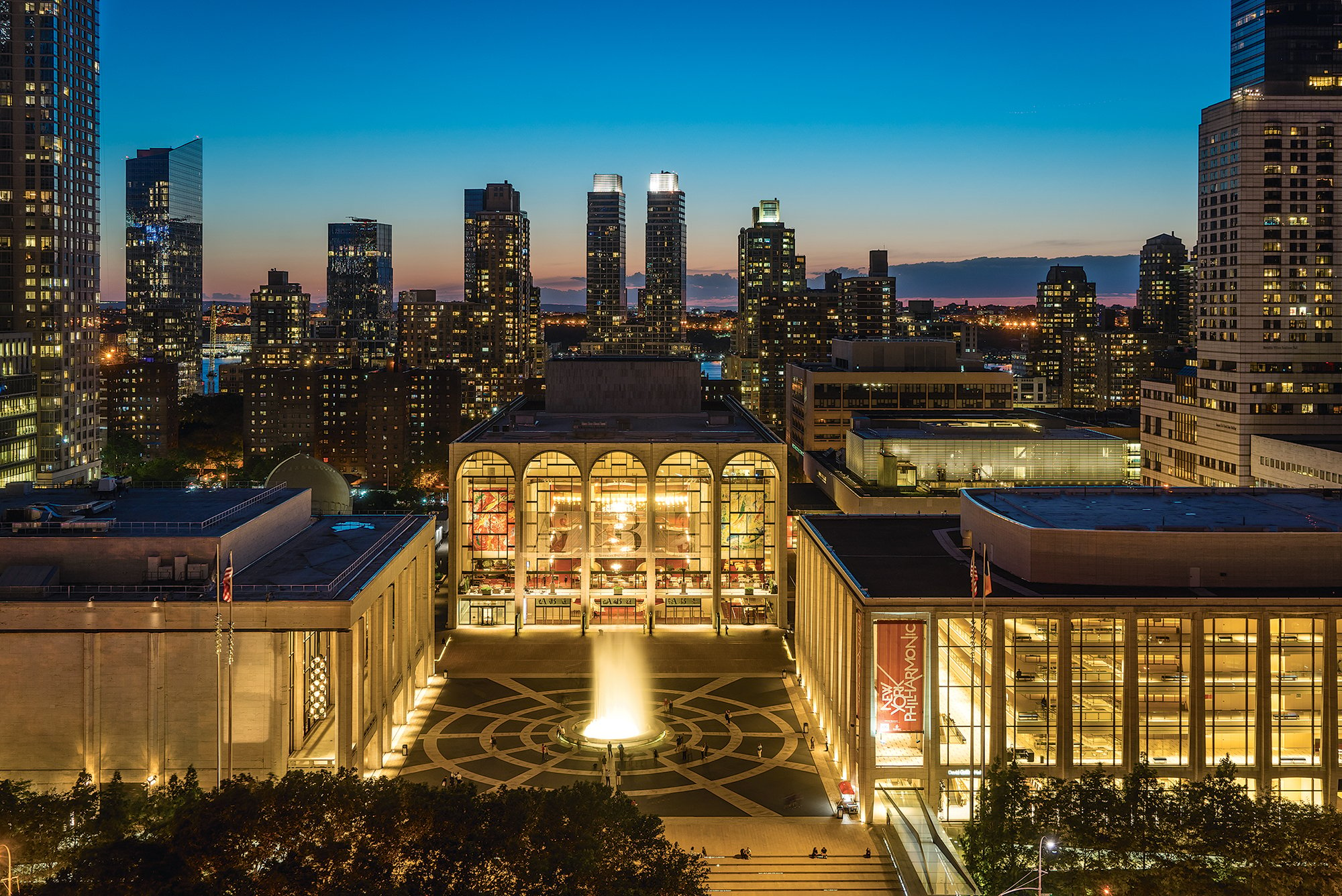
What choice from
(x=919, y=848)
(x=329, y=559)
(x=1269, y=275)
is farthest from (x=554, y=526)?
(x=1269, y=275)

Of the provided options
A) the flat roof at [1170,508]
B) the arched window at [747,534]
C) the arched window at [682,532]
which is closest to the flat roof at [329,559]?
the arched window at [682,532]

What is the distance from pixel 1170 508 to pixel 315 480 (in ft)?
222

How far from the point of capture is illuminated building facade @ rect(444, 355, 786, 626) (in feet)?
325

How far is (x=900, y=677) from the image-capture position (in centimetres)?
5875

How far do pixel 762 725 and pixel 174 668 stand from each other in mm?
35130

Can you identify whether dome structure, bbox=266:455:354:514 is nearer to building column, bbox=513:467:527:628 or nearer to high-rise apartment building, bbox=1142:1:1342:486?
building column, bbox=513:467:527:628

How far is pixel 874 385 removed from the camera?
17475cm

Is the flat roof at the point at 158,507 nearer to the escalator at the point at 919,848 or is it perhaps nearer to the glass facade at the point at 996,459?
the escalator at the point at 919,848

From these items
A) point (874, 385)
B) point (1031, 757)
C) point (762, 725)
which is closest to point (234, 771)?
point (762, 725)

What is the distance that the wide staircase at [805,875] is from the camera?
53875mm

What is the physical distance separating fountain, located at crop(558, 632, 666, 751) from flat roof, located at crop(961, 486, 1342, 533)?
25.3 meters

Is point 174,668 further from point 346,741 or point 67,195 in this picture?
point 67,195

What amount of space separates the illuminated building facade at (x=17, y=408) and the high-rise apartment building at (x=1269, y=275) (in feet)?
452

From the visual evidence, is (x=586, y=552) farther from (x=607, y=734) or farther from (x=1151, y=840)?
(x=1151, y=840)
